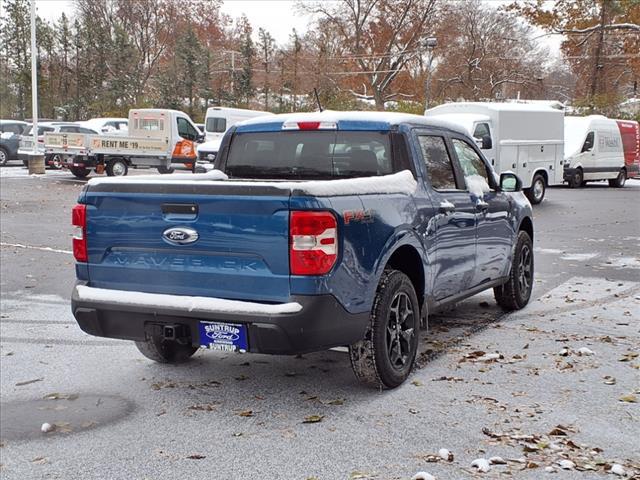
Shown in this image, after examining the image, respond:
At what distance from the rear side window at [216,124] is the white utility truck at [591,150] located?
13.3 meters

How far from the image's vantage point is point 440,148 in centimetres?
654

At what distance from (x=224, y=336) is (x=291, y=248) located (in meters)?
0.70

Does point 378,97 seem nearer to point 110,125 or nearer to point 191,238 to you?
point 110,125

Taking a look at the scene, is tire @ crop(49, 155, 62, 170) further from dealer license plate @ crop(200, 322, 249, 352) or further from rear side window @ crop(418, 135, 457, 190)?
dealer license plate @ crop(200, 322, 249, 352)

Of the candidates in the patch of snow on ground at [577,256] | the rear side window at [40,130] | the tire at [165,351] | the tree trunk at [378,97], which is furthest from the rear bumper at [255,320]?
the tree trunk at [378,97]

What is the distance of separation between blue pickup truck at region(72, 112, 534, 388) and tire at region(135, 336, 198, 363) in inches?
0.5

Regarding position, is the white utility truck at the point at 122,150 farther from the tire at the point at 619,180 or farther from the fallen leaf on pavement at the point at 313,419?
the fallen leaf on pavement at the point at 313,419

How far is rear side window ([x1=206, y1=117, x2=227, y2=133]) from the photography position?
32.8 m

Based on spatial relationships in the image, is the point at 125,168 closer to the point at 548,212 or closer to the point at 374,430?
the point at 548,212

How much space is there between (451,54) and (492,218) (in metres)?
57.4

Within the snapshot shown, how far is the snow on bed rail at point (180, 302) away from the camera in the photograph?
465 cm

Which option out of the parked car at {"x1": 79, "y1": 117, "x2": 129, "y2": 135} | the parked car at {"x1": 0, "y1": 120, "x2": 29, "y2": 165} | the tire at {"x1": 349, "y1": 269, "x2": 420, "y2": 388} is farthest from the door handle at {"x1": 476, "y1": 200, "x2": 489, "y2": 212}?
the parked car at {"x1": 79, "y1": 117, "x2": 129, "y2": 135}

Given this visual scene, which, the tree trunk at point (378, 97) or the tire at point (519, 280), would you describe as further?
the tree trunk at point (378, 97)

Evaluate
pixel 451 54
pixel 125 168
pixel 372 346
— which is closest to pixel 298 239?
pixel 372 346
